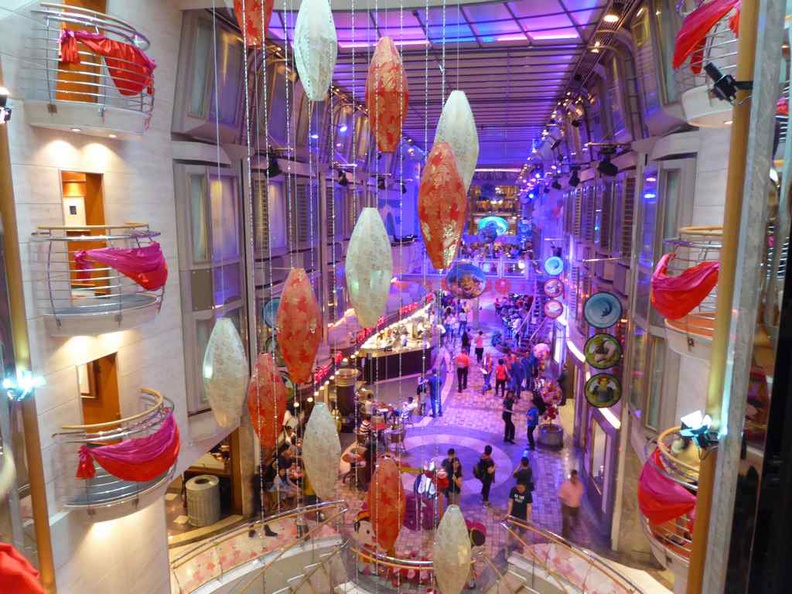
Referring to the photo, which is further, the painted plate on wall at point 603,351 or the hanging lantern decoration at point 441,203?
the painted plate on wall at point 603,351

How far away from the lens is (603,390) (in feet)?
31.4

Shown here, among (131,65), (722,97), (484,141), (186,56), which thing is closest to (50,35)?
(131,65)

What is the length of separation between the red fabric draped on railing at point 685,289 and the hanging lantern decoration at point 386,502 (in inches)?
102

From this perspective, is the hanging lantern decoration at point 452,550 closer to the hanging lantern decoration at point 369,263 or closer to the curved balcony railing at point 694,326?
the hanging lantern decoration at point 369,263

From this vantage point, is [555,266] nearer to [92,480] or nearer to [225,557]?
[225,557]

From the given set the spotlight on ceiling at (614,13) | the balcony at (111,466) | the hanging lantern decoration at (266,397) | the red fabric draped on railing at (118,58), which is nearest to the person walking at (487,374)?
the spotlight on ceiling at (614,13)

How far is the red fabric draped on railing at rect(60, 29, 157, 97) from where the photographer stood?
526cm

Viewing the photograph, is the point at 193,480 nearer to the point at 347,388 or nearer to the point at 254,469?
the point at 254,469

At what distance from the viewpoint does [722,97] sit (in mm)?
2160

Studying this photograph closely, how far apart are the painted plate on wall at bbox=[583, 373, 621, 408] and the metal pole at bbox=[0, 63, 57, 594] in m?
8.06

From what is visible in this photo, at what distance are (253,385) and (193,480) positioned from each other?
7.78 m

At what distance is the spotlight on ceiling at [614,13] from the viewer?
802 cm

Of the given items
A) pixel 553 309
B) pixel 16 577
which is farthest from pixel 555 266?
pixel 16 577

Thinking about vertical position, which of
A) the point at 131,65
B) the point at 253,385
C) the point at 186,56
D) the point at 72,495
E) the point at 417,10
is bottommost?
the point at 72,495
